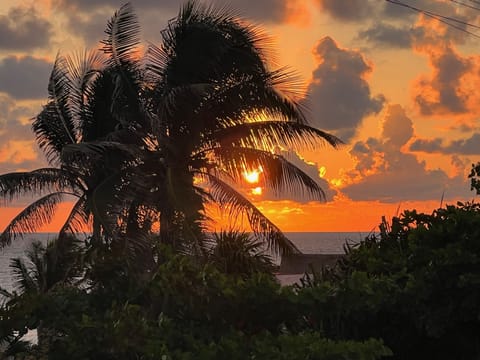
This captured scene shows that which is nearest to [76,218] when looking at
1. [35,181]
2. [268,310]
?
[35,181]

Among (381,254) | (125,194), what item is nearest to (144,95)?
(125,194)

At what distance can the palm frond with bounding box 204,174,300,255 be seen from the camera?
19.5 m

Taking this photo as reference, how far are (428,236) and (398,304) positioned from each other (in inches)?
43.2

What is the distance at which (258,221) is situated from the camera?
768 inches

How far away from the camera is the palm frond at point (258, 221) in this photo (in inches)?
768

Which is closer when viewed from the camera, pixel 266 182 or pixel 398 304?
pixel 398 304

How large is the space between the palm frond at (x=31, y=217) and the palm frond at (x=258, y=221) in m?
6.16

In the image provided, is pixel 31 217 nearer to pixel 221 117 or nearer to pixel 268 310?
pixel 221 117

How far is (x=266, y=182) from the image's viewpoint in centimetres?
1998

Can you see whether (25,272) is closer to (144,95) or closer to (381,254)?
(144,95)

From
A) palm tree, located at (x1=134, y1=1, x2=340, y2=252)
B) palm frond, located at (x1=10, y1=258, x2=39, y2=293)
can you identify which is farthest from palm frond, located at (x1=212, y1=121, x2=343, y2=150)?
palm frond, located at (x1=10, y1=258, x2=39, y2=293)

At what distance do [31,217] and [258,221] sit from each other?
7.79 meters

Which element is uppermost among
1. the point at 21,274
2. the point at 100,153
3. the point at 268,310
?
the point at 100,153

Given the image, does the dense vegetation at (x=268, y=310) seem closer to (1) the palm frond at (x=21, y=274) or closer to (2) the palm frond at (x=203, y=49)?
(2) the palm frond at (x=203, y=49)
